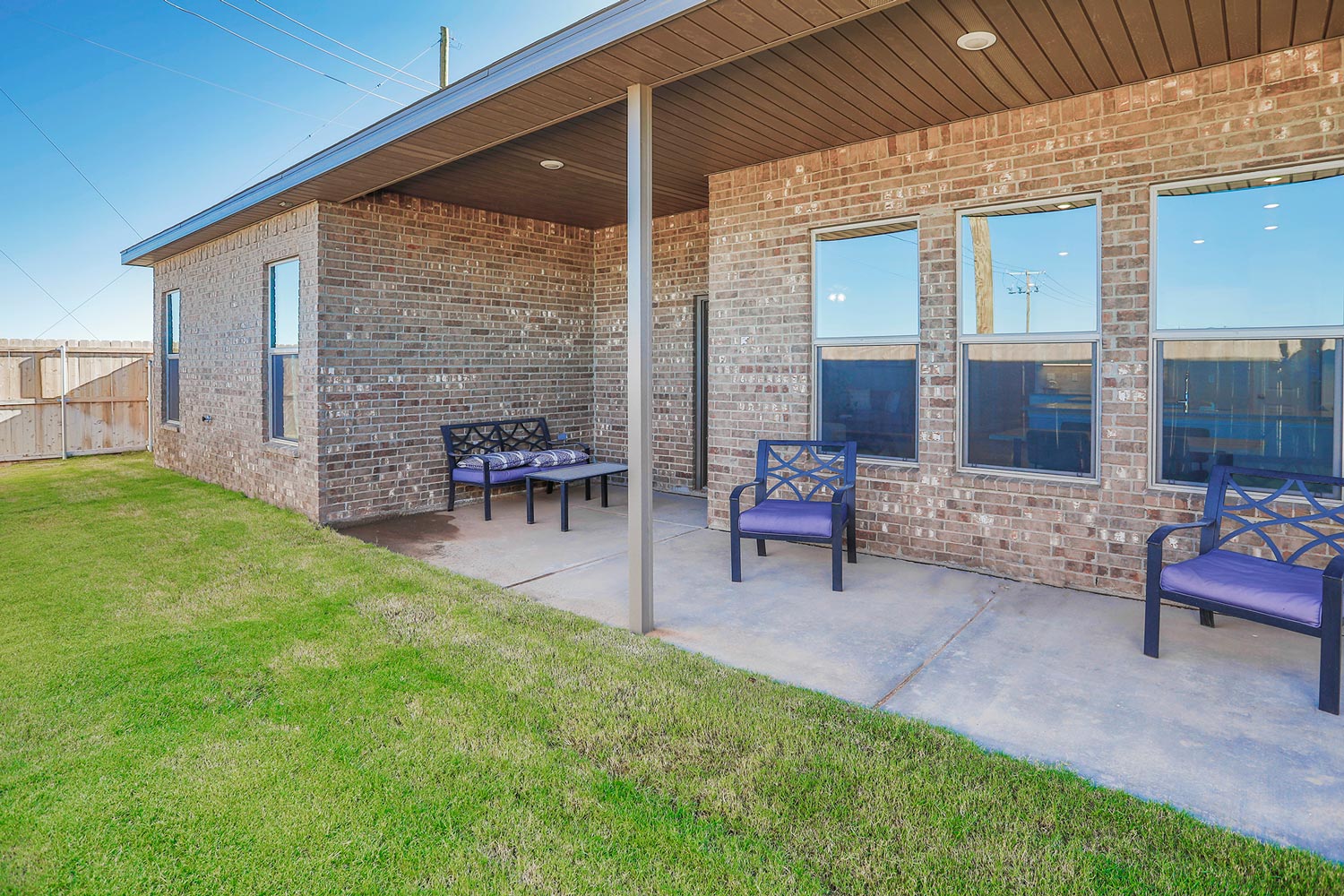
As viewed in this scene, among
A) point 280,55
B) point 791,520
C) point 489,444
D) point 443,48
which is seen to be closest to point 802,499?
point 791,520

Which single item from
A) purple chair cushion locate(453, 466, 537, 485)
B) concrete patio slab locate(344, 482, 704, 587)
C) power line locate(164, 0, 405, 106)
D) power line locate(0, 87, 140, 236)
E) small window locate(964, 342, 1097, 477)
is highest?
power line locate(164, 0, 405, 106)

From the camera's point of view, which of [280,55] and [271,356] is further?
[280,55]

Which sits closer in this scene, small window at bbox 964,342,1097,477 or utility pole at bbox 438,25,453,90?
small window at bbox 964,342,1097,477

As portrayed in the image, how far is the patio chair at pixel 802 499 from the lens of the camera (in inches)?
185

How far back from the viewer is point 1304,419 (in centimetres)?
403

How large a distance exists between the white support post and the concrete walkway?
0.32 meters

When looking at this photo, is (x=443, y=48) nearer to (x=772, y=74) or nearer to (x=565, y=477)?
(x=565, y=477)

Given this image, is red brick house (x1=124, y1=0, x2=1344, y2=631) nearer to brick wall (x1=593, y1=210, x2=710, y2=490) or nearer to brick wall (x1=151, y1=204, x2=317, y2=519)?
brick wall (x1=151, y1=204, x2=317, y2=519)

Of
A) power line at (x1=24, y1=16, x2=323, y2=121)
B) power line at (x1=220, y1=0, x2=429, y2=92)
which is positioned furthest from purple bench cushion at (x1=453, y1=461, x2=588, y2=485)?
power line at (x1=24, y1=16, x2=323, y2=121)

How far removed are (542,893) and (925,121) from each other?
200 inches

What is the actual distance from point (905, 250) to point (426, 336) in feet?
15.7

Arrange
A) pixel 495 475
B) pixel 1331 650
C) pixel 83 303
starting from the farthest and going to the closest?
pixel 83 303 < pixel 495 475 < pixel 1331 650

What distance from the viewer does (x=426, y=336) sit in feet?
24.5

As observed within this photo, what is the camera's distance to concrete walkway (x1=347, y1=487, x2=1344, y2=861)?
2.48 metres
